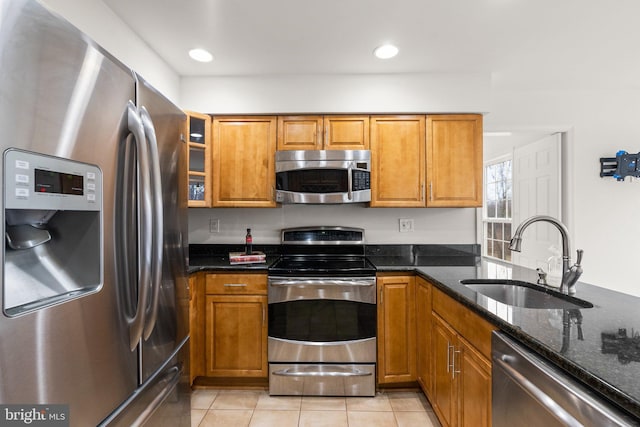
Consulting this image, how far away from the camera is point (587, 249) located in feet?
9.59

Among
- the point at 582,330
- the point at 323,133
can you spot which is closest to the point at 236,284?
the point at 323,133

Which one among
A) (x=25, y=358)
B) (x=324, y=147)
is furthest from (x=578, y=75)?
(x=25, y=358)

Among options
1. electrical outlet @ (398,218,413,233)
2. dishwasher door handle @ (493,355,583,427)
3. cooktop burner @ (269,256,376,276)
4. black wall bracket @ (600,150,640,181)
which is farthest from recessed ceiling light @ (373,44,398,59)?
black wall bracket @ (600,150,640,181)

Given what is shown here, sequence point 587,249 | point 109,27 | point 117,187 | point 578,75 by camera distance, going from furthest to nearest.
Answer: point 587,249 → point 578,75 → point 109,27 → point 117,187

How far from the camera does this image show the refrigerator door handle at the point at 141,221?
0.90 m

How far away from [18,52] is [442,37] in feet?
7.24

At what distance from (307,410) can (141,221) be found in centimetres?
181

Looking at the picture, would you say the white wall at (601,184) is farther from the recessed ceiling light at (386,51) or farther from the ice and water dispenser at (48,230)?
the ice and water dispenser at (48,230)

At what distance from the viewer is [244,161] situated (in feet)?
8.78

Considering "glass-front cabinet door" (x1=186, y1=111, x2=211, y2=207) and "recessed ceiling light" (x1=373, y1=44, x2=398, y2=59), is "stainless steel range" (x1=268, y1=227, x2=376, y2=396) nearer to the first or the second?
"glass-front cabinet door" (x1=186, y1=111, x2=211, y2=207)

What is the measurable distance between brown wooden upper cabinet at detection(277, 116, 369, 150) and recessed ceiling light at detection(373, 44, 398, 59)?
0.48 metres

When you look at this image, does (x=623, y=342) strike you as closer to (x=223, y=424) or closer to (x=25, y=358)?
(x=25, y=358)

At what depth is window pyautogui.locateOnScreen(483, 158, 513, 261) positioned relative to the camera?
4273 mm

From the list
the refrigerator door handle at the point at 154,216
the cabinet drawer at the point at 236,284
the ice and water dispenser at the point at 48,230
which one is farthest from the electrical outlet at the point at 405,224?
the ice and water dispenser at the point at 48,230
